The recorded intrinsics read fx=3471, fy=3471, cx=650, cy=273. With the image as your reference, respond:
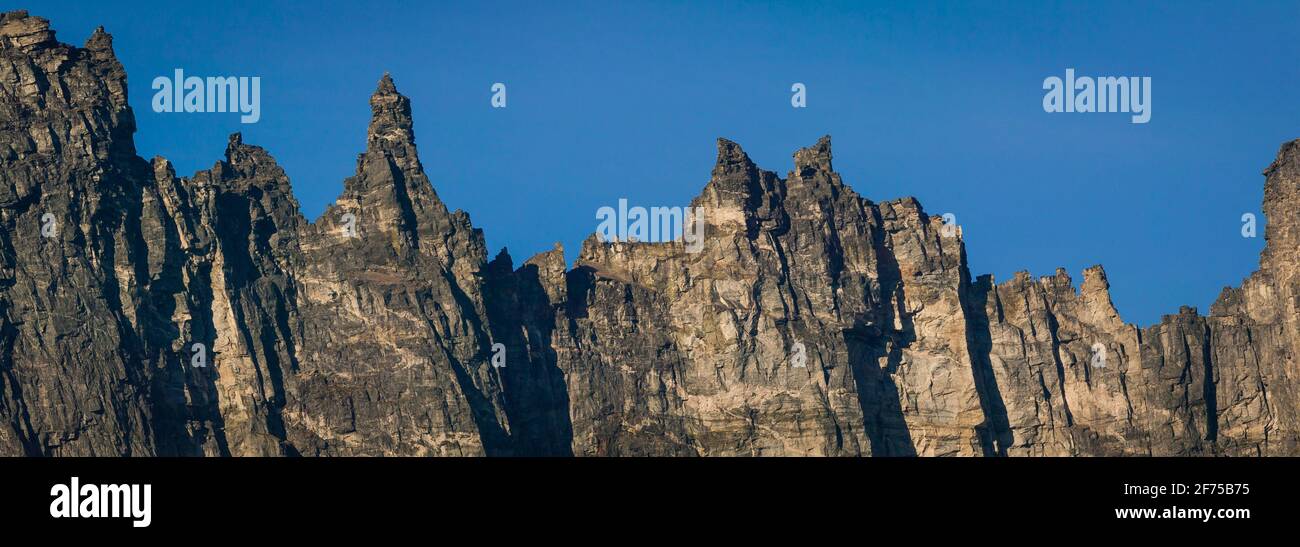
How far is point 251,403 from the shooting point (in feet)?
645

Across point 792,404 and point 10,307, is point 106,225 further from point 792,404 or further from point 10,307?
point 792,404

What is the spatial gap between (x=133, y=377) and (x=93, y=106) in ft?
54.6

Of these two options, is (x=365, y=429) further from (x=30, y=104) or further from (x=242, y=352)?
(x=30, y=104)

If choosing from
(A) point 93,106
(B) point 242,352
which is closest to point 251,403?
(B) point 242,352

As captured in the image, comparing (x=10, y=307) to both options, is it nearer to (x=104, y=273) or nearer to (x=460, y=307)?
(x=104, y=273)

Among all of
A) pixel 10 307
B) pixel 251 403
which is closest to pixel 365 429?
pixel 251 403

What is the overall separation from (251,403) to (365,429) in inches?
271

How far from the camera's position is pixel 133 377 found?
192m

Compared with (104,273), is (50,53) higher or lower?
higher

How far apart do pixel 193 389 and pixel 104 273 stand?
8217mm

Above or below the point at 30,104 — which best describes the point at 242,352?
below

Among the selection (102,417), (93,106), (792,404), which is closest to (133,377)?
(102,417)

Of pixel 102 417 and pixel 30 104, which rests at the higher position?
pixel 30 104

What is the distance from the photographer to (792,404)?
19962cm
